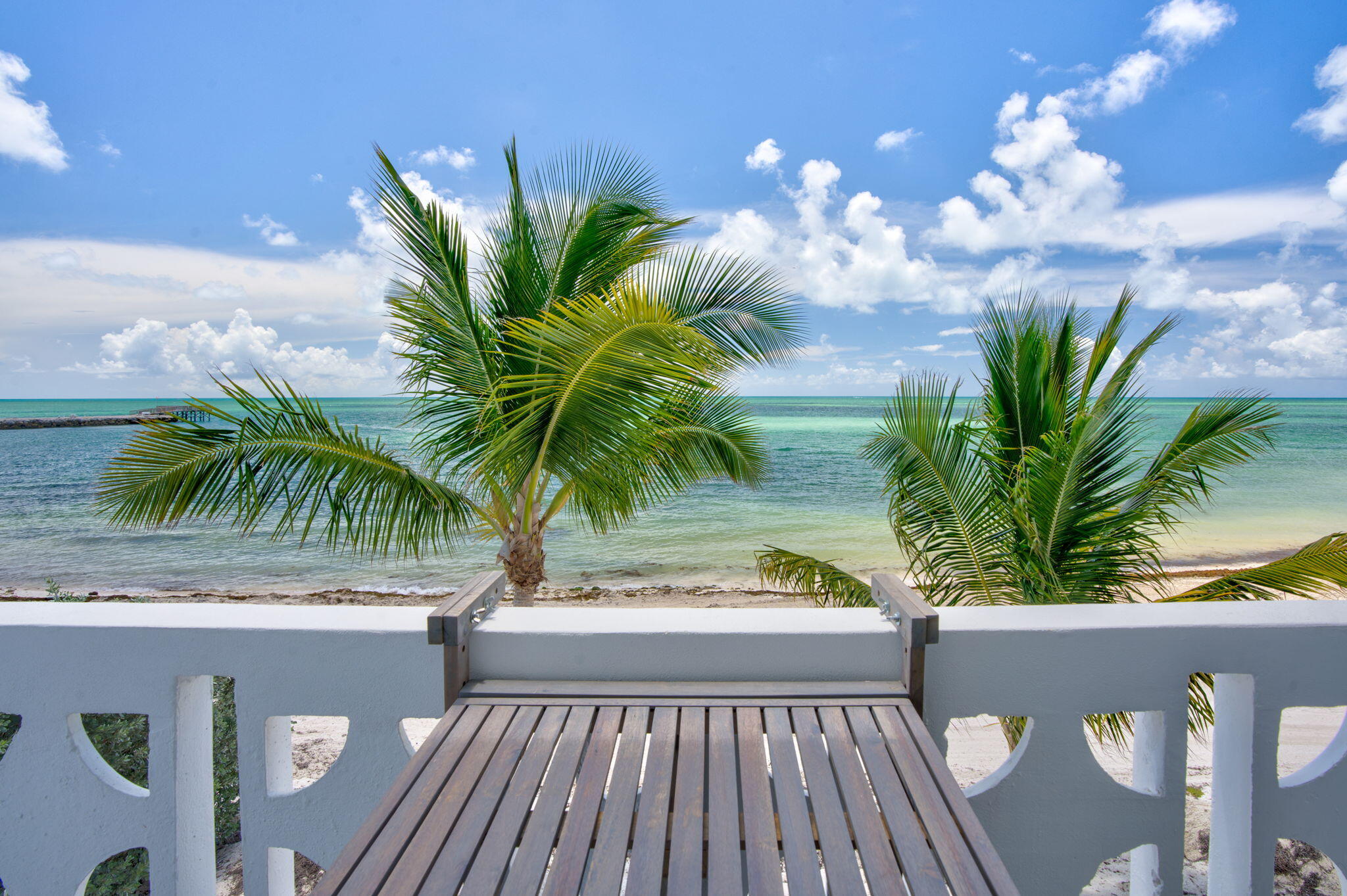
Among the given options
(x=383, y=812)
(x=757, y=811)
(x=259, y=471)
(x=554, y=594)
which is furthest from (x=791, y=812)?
(x=554, y=594)

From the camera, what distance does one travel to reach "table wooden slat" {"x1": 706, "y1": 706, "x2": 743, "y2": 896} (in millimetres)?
781

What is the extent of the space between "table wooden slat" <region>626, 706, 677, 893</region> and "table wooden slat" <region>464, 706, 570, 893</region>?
15cm

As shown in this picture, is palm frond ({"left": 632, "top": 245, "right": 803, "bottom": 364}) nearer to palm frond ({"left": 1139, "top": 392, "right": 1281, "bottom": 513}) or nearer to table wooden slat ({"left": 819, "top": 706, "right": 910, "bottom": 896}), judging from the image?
palm frond ({"left": 1139, "top": 392, "right": 1281, "bottom": 513})

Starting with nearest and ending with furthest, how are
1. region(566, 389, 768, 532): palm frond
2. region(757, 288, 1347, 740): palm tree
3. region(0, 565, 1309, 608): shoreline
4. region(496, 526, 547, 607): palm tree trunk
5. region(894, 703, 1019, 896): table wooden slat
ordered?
region(894, 703, 1019, 896): table wooden slat, region(757, 288, 1347, 740): palm tree, region(566, 389, 768, 532): palm frond, region(496, 526, 547, 607): palm tree trunk, region(0, 565, 1309, 608): shoreline

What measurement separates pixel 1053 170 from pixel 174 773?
50.4 metres

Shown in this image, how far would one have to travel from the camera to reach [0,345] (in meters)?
47.0

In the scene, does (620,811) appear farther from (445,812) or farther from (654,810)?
(445,812)

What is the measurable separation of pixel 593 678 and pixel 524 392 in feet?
7.04

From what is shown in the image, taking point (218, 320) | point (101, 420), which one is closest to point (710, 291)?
point (101, 420)

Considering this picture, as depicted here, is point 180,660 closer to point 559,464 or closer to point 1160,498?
point 559,464

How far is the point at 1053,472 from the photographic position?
2943 mm

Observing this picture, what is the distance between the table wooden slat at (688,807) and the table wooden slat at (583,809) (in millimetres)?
107

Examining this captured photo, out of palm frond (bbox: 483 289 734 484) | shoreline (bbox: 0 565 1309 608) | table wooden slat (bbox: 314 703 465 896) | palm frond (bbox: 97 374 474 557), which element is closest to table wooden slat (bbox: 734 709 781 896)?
table wooden slat (bbox: 314 703 465 896)

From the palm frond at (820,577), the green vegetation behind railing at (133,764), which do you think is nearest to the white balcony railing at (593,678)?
the green vegetation behind railing at (133,764)
